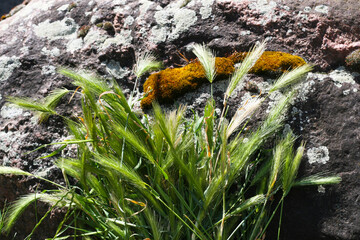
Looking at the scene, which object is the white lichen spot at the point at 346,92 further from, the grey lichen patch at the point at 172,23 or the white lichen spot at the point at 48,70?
the white lichen spot at the point at 48,70

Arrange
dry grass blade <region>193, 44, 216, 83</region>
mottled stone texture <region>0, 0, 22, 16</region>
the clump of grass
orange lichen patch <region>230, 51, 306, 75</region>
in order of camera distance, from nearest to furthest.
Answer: the clump of grass
dry grass blade <region>193, 44, 216, 83</region>
orange lichen patch <region>230, 51, 306, 75</region>
mottled stone texture <region>0, 0, 22, 16</region>

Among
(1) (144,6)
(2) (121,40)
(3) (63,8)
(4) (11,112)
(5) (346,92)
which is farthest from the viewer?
(3) (63,8)

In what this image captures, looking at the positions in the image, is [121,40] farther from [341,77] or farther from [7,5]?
[7,5]

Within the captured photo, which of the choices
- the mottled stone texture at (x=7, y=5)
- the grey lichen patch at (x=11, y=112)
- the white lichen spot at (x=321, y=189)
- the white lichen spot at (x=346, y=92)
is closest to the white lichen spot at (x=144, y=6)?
the grey lichen patch at (x=11, y=112)

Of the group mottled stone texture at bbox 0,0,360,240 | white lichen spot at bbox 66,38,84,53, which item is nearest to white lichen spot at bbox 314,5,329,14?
mottled stone texture at bbox 0,0,360,240

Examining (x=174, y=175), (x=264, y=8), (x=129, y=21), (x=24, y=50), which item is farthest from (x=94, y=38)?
(x=174, y=175)

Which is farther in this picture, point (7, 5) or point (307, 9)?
point (7, 5)

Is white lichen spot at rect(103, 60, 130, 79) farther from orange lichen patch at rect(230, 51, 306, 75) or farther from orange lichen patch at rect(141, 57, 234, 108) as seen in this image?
orange lichen patch at rect(230, 51, 306, 75)

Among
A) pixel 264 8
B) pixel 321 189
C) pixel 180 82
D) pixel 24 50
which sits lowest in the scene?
pixel 321 189

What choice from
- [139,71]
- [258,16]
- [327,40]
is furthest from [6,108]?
[327,40]
